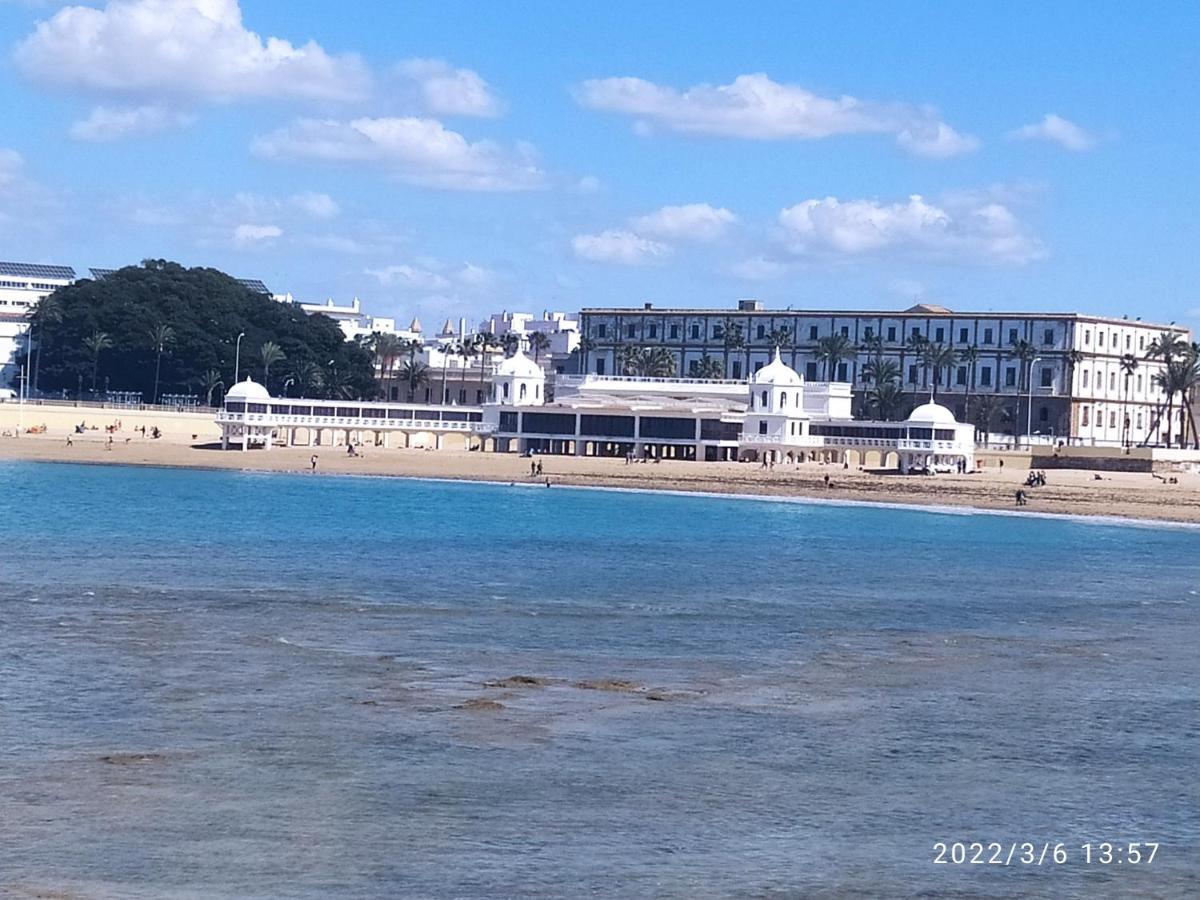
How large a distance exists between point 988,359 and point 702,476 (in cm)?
4459

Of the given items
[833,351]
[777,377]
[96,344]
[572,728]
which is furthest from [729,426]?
[572,728]

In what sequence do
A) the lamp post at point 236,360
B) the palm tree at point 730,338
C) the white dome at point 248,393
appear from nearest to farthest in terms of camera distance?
the white dome at point 248,393 → the lamp post at point 236,360 → the palm tree at point 730,338

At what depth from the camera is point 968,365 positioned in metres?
146

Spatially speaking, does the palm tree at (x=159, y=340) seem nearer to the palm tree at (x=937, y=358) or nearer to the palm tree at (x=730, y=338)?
the palm tree at (x=730, y=338)

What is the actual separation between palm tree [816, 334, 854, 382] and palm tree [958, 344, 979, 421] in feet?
27.5

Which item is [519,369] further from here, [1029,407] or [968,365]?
[1029,407]

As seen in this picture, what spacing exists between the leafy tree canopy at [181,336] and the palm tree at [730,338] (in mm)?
28128

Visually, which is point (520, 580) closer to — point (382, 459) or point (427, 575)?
point (427, 575)

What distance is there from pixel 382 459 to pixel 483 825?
97940 mm

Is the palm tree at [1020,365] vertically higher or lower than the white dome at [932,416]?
higher

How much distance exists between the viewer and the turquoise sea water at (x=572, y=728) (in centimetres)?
1908

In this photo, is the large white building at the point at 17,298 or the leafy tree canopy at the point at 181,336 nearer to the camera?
the leafy tree canopy at the point at 181,336

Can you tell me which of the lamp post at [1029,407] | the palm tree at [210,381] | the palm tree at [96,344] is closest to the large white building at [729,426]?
the lamp post at [1029,407]

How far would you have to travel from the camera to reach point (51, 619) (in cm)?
3684
